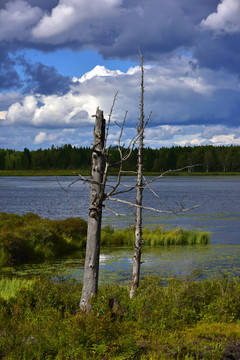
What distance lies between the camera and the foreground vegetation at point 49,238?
24.3m

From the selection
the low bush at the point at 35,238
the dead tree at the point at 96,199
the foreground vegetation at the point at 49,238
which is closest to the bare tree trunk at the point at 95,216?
the dead tree at the point at 96,199

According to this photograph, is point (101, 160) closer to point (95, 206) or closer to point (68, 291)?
point (95, 206)

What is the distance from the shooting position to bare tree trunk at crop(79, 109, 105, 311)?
1008 centimetres

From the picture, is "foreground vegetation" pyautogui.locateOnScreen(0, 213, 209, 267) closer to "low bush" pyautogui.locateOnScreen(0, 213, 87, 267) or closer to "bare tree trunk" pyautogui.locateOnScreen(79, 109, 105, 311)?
"low bush" pyautogui.locateOnScreen(0, 213, 87, 267)

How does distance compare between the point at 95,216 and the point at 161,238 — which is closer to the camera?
the point at 95,216

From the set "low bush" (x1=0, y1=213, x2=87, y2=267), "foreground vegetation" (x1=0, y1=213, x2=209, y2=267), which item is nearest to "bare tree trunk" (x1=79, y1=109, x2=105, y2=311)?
"foreground vegetation" (x1=0, y1=213, x2=209, y2=267)

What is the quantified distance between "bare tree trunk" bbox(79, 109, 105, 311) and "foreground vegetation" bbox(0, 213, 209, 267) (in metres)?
11.0

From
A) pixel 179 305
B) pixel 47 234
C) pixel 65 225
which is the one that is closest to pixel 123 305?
pixel 179 305

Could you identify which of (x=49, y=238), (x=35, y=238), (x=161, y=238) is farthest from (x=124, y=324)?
(x=161, y=238)

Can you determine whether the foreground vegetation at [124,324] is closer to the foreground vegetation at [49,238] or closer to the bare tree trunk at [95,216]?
the bare tree trunk at [95,216]

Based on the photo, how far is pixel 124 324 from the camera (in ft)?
31.0

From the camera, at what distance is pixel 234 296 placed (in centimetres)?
1268

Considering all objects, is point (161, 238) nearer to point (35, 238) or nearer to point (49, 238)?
point (49, 238)

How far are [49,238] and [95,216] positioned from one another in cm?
1863
